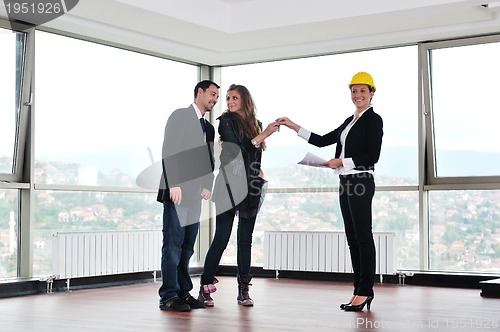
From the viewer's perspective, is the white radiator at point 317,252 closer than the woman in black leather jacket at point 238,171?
No

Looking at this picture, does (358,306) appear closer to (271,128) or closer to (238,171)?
(238,171)

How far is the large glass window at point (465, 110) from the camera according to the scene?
23.8 feet

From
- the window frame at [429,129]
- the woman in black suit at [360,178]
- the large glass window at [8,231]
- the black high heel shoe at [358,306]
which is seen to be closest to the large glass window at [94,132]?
the large glass window at [8,231]

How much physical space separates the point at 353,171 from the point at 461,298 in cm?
185

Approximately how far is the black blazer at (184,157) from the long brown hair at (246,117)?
0.29 m

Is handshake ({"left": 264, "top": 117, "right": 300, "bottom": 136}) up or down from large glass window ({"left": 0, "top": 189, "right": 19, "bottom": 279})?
up

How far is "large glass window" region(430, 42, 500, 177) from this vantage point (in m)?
7.25

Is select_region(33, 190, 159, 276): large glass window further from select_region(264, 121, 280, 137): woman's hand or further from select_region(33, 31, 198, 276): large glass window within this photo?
select_region(264, 121, 280, 137): woman's hand

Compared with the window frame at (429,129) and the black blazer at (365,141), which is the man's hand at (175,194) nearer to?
the black blazer at (365,141)

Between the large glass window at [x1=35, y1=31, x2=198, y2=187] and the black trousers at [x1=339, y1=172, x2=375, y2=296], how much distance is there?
Result: 93.7 inches

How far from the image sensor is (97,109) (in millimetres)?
7422

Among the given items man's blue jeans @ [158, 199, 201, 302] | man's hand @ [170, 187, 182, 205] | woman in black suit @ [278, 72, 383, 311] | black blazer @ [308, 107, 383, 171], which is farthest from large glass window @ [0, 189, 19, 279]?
black blazer @ [308, 107, 383, 171]

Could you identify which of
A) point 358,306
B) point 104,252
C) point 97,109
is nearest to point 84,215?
point 104,252

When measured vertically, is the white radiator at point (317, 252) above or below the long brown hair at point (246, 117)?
below
